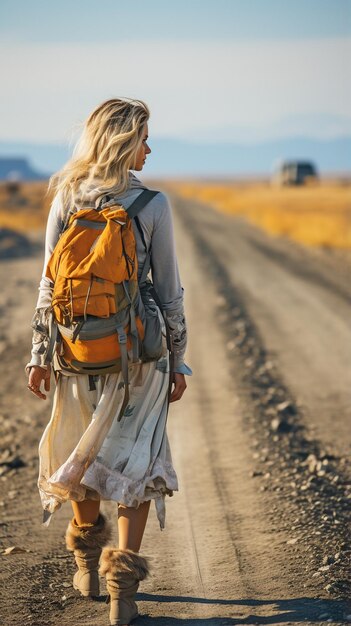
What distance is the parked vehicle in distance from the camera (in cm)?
7775

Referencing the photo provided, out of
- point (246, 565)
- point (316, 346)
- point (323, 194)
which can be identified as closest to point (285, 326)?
point (316, 346)

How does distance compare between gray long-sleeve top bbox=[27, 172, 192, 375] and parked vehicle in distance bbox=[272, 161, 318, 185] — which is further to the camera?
parked vehicle in distance bbox=[272, 161, 318, 185]

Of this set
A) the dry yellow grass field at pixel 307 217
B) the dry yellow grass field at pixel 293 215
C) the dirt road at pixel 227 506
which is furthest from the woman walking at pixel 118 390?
the dry yellow grass field at pixel 307 217

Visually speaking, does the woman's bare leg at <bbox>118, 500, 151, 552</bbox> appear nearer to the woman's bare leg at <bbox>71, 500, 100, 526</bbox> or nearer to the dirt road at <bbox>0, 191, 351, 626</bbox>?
the woman's bare leg at <bbox>71, 500, 100, 526</bbox>

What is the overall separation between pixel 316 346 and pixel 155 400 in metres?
8.55

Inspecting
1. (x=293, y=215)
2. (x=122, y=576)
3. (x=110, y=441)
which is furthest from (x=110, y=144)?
(x=293, y=215)

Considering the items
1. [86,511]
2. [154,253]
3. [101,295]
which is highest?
[154,253]

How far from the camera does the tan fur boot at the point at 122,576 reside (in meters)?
4.06

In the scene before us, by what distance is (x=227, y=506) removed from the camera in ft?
19.9

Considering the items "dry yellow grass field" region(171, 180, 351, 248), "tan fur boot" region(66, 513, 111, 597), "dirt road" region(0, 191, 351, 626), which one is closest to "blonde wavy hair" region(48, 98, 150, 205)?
"tan fur boot" region(66, 513, 111, 597)

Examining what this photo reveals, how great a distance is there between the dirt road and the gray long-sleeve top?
3.53 ft

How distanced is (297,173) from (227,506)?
73.1 metres

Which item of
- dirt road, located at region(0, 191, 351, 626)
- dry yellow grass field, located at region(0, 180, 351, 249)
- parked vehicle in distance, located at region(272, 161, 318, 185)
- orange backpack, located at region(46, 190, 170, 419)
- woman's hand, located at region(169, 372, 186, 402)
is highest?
orange backpack, located at region(46, 190, 170, 419)

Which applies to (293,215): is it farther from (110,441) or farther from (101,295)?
(101,295)
